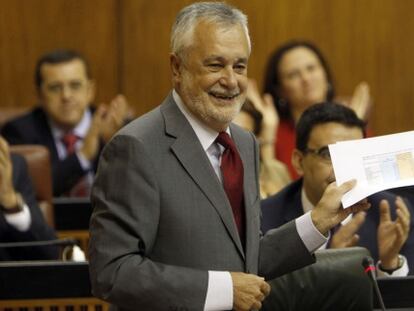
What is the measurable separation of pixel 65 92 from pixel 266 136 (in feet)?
3.23

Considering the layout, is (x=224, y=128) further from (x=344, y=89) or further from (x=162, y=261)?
(x=344, y=89)

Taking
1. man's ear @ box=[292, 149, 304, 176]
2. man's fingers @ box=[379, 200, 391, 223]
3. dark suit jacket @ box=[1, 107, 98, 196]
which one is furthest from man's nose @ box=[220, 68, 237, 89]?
dark suit jacket @ box=[1, 107, 98, 196]

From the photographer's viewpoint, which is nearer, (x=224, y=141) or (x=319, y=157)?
(x=224, y=141)

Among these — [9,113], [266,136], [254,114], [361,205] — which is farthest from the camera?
[9,113]

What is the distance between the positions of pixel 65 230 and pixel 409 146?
1902 millimetres

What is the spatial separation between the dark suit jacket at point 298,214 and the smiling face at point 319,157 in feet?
0.17

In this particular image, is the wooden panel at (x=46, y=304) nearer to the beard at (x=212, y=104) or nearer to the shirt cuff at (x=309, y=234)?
the shirt cuff at (x=309, y=234)

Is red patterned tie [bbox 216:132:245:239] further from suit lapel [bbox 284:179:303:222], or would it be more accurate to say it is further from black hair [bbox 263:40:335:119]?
black hair [bbox 263:40:335:119]

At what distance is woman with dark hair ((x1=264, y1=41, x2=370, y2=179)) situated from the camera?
14.9ft

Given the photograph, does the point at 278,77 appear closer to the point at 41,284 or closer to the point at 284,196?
the point at 284,196

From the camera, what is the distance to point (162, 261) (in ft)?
6.21

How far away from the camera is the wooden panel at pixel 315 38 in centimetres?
530

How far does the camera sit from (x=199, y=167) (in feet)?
6.35

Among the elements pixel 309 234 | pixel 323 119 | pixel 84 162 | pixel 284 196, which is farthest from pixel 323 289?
pixel 84 162
